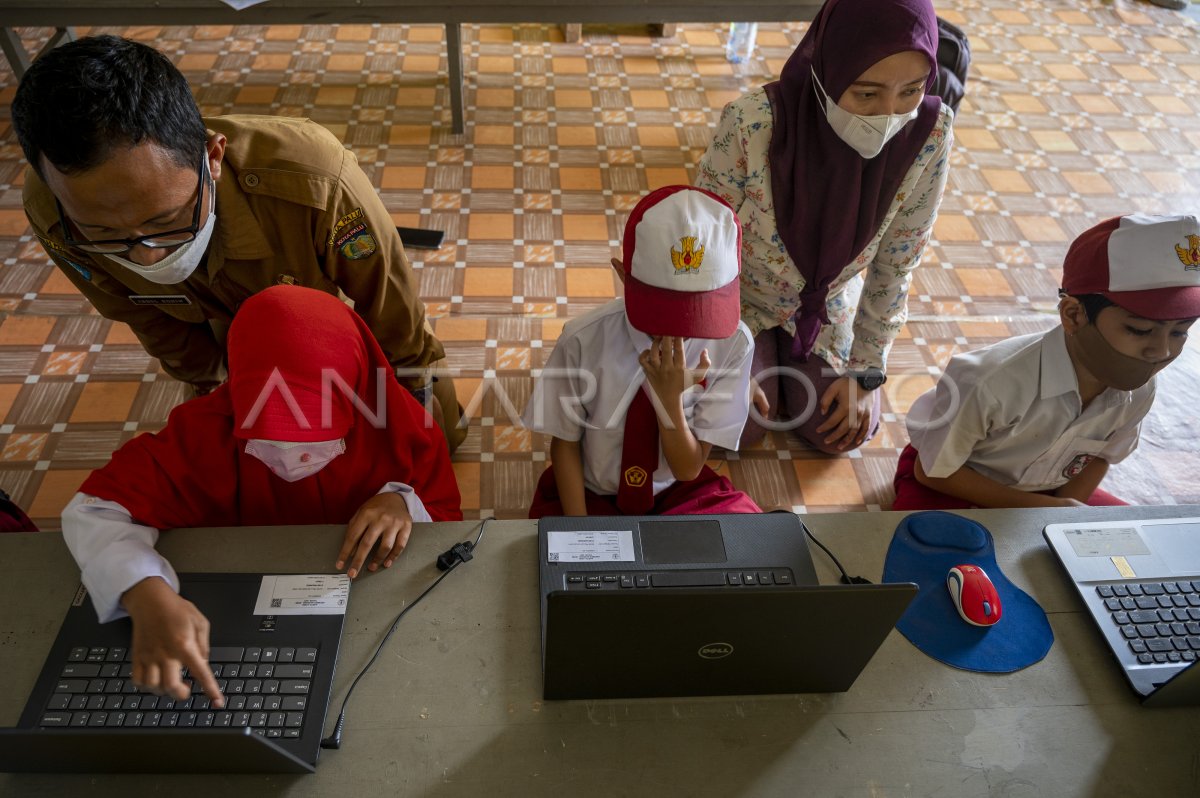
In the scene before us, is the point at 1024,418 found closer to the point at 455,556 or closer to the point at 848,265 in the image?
the point at 848,265

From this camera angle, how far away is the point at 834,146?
179cm

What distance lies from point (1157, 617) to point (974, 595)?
27 centimetres

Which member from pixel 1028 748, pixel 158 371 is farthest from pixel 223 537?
pixel 158 371

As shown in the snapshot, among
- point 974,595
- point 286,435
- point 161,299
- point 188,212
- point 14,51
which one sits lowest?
point 14,51

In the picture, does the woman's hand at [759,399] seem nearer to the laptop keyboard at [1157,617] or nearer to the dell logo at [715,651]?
the laptop keyboard at [1157,617]

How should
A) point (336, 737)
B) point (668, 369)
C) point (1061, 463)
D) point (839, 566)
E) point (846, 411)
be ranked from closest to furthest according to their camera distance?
1. point (336, 737)
2. point (839, 566)
3. point (668, 369)
4. point (1061, 463)
5. point (846, 411)

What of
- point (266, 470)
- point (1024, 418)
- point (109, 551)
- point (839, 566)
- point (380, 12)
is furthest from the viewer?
point (380, 12)

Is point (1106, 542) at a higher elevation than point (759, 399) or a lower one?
higher

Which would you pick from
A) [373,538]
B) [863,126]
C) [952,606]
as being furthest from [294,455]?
[863,126]

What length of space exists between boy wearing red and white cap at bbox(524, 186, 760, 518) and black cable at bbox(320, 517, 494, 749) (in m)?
0.41

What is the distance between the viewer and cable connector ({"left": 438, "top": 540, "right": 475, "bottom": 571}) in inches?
45.7

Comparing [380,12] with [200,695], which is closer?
[200,695]

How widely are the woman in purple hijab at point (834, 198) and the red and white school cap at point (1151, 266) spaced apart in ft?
1.65

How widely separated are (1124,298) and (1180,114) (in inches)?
119
